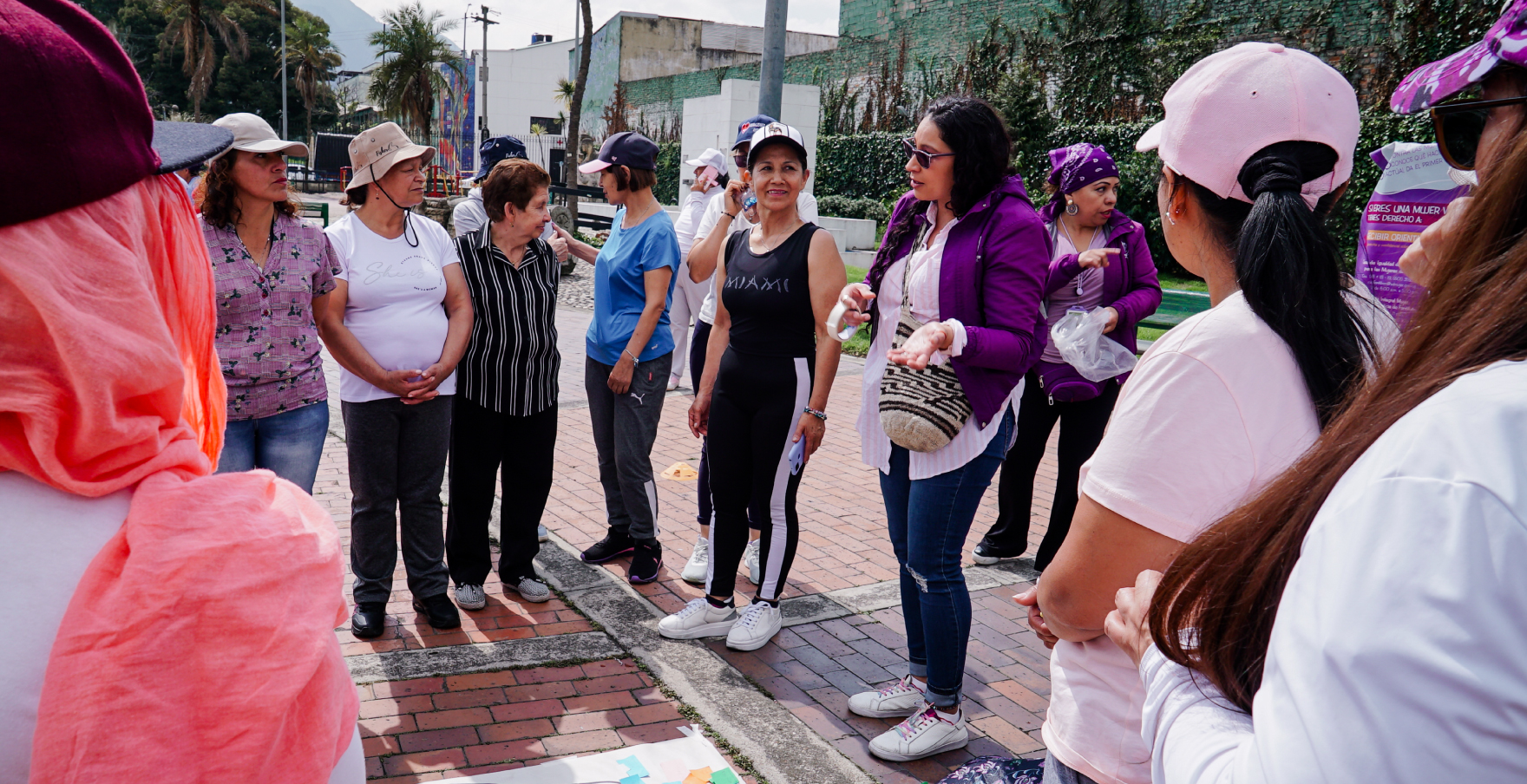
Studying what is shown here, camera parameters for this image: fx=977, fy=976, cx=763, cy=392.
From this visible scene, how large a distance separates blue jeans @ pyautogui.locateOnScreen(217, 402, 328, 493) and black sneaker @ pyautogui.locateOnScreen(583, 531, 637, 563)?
1523 mm

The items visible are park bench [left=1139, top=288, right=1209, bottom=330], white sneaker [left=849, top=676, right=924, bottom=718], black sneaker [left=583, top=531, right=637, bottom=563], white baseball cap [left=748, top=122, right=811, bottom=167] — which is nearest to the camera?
white sneaker [left=849, top=676, right=924, bottom=718]

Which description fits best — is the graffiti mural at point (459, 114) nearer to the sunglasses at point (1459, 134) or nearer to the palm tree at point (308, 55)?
the palm tree at point (308, 55)

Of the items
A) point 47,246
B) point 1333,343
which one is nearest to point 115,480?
point 47,246

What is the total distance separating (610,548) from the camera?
505 cm

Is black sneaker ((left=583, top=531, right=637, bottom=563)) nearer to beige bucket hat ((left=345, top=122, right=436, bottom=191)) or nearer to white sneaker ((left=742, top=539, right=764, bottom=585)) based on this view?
white sneaker ((left=742, top=539, right=764, bottom=585))

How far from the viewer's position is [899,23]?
87.2ft

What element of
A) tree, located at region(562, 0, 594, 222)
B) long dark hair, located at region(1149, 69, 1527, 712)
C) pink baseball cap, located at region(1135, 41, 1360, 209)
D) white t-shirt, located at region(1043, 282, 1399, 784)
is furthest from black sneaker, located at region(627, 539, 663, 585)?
tree, located at region(562, 0, 594, 222)

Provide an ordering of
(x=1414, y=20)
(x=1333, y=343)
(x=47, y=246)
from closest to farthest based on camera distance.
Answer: (x=47, y=246) < (x=1333, y=343) < (x=1414, y=20)

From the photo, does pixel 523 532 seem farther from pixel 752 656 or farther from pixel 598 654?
pixel 752 656

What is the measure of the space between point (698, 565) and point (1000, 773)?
2.95 meters

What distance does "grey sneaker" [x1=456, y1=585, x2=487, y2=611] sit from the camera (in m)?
4.36

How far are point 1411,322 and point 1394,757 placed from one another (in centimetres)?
41

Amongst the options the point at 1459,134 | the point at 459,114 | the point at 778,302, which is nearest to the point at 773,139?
the point at 778,302

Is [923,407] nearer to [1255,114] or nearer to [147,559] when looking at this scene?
[1255,114]
